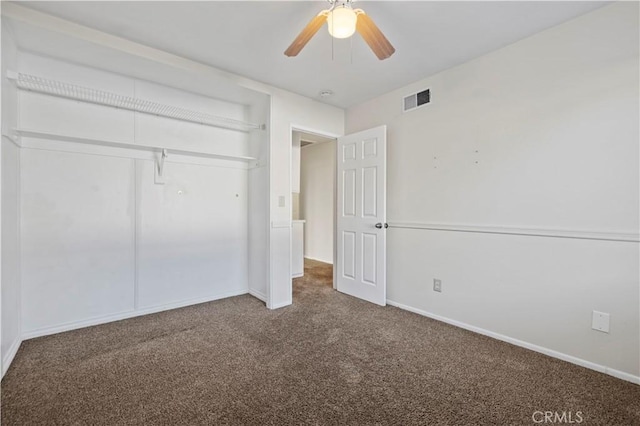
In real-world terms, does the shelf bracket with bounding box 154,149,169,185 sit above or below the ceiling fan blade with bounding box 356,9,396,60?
below

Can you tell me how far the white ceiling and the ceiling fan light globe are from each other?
0.35m

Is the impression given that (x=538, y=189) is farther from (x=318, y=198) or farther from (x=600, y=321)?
(x=318, y=198)

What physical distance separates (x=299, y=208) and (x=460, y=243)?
4.23 meters

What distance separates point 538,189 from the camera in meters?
2.29

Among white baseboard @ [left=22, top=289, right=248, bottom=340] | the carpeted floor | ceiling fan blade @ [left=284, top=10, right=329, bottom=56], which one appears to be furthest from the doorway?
ceiling fan blade @ [left=284, top=10, right=329, bottom=56]

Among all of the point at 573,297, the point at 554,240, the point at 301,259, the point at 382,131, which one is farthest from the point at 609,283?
the point at 301,259

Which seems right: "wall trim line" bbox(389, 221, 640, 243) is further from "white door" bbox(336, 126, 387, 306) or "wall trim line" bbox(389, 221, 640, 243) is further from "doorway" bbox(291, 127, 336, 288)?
"doorway" bbox(291, 127, 336, 288)

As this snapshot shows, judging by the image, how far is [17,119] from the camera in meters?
2.33

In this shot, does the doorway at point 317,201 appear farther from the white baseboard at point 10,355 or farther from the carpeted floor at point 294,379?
the white baseboard at point 10,355

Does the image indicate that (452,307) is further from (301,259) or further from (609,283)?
(301,259)

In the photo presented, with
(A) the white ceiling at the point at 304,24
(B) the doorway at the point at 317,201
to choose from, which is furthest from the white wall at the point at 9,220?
(B) the doorway at the point at 317,201

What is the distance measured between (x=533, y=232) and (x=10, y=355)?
13.2 feet

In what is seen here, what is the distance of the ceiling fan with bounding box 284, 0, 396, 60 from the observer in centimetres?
168

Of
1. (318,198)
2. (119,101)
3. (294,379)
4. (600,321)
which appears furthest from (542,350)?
(318,198)
